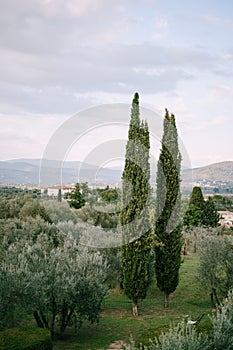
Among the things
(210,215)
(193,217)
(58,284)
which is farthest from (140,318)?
(210,215)

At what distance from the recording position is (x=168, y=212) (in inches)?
632

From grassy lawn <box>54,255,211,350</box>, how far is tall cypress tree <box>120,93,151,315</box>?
3.31 feet

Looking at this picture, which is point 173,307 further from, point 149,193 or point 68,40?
point 68,40

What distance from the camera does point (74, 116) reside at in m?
19.2

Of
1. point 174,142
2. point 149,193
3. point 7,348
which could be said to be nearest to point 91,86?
Answer: point 174,142

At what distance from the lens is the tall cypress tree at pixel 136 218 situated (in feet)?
49.6

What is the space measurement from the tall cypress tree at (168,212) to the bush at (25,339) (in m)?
7.66

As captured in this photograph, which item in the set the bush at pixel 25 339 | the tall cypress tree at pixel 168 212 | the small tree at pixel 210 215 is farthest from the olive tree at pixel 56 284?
the small tree at pixel 210 215

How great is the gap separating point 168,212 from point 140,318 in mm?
4462

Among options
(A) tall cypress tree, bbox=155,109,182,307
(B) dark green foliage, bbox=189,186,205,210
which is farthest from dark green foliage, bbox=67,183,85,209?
(A) tall cypress tree, bbox=155,109,182,307

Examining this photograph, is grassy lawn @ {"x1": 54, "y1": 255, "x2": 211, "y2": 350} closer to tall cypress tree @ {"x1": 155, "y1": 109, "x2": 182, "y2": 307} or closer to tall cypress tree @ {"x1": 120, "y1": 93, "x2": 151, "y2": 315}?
tall cypress tree @ {"x1": 120, "y1": 93, "x2": 151, "y2": 315}

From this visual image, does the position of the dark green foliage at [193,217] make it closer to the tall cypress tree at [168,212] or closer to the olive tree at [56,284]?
the tall cypress tree at [168,212]

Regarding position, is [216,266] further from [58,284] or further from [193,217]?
[193,217]

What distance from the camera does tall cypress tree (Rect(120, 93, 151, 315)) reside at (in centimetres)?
1512
